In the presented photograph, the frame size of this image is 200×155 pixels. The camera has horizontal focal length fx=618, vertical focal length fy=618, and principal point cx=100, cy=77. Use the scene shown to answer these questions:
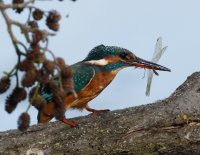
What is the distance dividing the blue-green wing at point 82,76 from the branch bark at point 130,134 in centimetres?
66

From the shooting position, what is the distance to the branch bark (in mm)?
5449

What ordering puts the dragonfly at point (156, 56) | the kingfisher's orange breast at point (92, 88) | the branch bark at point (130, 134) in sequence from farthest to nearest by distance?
the dragonfly at point (156, 56) < the kingfisher's orange breast at point (92, 88) < the branch bark at point (130, 134)

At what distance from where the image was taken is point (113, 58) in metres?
6.55

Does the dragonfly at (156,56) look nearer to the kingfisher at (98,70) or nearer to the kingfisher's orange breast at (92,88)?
the kingfisher at (98,70)

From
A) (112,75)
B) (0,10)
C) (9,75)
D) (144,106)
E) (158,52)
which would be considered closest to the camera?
(0,10)

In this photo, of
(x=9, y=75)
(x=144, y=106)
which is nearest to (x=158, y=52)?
(x=144, y=106)

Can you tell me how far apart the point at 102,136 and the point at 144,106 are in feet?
1.95

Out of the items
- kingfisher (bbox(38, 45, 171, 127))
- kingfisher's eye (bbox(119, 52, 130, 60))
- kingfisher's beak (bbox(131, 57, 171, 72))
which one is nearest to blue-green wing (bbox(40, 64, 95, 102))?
kingfisher (bbox(38, 45, 171, 127))

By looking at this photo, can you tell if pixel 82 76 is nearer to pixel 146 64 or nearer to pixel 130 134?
pixel 146 64

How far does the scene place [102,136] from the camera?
5.55 m

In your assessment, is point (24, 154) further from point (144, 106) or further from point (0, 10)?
point (0, 10)

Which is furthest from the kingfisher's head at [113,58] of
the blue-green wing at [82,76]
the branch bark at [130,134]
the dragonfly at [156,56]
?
the branch bark at [130,134]

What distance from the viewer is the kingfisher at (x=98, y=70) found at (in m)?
6.45

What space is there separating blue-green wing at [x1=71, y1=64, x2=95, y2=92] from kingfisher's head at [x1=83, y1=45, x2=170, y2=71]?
98 mm
